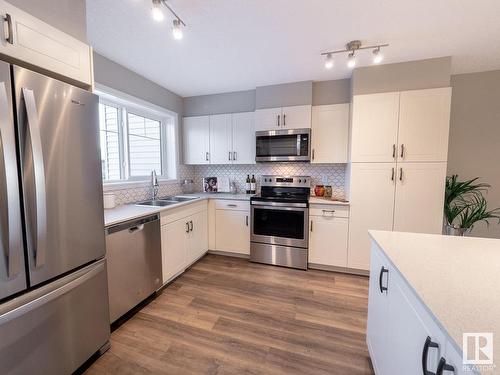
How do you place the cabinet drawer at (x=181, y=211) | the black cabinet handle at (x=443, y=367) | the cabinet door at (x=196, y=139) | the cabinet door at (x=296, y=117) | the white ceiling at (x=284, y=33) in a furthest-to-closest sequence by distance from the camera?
the cabinet door at (x=196, y=139) < the cabinet door at (x=296, y=117) < the cabinet drawer at (x=181, y=211) < the white ceiling at (x=284, y=33) < the black cabinet handle at (x=443, y=367)

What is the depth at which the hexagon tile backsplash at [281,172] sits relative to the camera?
10.7 feet

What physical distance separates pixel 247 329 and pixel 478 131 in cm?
357

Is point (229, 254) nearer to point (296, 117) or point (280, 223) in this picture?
point (280, 223)

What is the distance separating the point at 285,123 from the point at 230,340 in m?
2.60

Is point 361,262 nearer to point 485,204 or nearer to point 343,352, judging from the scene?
point 343,352

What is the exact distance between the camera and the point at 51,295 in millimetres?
1207

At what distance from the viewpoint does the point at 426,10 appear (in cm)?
166

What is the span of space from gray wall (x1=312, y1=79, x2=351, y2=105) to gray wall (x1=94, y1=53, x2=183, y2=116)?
2.14 meters

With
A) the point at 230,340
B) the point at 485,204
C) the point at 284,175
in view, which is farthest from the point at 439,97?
the point at 230,340

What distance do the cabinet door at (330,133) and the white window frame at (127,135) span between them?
214cm

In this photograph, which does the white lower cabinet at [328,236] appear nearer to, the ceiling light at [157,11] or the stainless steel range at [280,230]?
the stainless steel range at [280,230]

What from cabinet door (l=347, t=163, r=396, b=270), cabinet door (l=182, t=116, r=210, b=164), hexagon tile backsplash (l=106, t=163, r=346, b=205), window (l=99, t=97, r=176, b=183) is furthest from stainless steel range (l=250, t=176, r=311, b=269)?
window (l=99, t=97, r=176, b=183)

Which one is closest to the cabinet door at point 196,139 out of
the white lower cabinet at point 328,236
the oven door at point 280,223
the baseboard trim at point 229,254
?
the oven door at point 280,223

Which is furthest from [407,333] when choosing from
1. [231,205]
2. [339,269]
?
[231,205]
